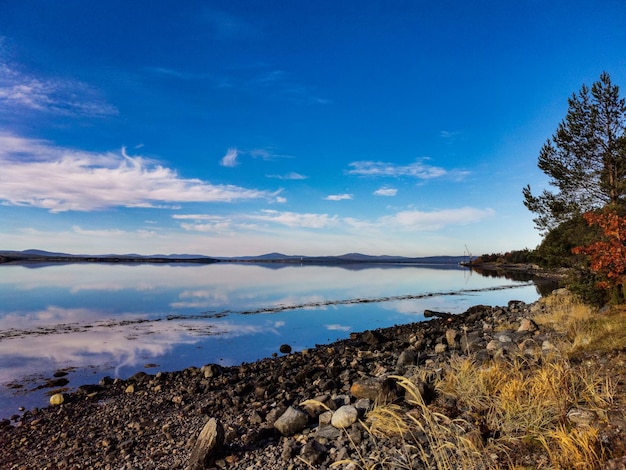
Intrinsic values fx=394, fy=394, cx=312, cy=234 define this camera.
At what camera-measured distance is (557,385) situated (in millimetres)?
6480

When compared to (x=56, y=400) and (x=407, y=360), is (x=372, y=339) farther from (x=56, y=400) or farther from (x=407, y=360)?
(x=56, y=400)

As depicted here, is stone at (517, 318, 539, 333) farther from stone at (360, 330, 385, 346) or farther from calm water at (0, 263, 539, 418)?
calm water at (0, 263, 539, 418)

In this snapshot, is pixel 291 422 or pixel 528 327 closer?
pixel 291 422

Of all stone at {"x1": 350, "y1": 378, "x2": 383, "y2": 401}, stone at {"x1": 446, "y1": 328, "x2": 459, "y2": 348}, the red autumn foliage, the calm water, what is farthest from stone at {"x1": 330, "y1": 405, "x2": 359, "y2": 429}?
the red autumn foliage

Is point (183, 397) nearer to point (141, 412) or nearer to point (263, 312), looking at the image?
point (141, 412)

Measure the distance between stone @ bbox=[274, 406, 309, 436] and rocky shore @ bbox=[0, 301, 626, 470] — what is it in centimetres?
2

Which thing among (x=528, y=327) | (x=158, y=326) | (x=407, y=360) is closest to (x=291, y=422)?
(x=407, y=360)

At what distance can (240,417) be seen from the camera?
28.8ft

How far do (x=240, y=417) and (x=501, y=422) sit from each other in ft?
17.7

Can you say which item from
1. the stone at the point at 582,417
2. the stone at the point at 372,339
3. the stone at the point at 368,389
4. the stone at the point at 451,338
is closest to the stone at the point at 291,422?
the stone at the point at 368,389

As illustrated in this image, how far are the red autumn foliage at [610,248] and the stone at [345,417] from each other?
41.0ft

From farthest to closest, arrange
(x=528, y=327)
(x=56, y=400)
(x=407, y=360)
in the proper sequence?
(x=528, y=327) < (x=407, y=360) < (x=56, y=400)

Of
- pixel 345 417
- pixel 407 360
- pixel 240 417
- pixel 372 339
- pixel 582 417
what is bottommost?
pixel 372 339

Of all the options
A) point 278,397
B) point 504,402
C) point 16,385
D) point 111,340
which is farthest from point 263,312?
point 504,402
